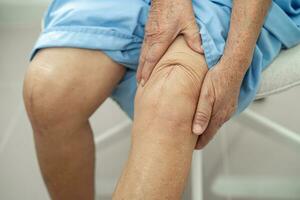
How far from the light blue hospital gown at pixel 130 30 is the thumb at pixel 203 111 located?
0.33 ft

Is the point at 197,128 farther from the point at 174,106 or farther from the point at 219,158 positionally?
the point at 219,158

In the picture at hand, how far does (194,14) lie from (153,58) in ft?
0.36

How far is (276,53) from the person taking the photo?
0.69 m

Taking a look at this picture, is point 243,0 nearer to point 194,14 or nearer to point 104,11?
point 194,14

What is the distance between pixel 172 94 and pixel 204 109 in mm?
53

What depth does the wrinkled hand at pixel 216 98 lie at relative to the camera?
543mm

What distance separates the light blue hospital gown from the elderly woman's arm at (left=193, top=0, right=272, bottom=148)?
0.03 meters

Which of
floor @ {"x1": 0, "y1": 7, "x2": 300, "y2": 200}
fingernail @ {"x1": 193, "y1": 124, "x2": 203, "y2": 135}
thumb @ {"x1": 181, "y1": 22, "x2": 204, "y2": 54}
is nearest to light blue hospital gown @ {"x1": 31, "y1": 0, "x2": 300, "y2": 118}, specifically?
thumb @ {"x1": 181, "y1": 22, "x2": 204, "y2": 54}

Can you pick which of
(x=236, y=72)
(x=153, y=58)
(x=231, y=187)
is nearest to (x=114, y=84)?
(x=153, y=58)

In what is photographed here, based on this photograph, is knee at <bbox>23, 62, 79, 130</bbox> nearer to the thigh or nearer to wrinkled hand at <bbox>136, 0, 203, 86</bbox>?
the thigh

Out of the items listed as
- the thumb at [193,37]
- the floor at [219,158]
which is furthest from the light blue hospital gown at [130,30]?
the floor at [219,158]

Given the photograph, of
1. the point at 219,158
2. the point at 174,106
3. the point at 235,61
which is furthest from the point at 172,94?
the point at 219,158

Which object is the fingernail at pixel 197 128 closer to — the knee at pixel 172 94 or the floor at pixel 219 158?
the knee at pixel 172 94

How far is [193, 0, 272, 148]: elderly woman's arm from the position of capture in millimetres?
560
